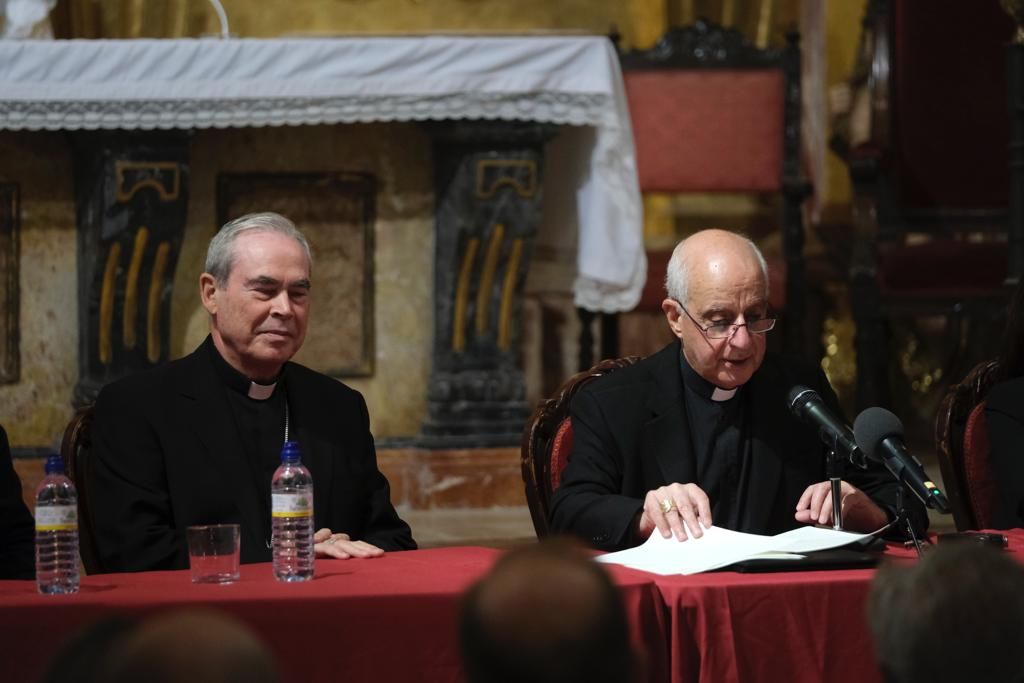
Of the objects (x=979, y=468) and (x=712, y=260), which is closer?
(x=712, y=260)

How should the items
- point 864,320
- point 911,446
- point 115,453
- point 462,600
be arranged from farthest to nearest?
point 911,446 < point 864,320 < point 115,453 < point 462,600

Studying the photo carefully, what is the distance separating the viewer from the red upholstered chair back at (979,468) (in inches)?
137

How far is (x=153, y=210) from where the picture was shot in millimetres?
6004

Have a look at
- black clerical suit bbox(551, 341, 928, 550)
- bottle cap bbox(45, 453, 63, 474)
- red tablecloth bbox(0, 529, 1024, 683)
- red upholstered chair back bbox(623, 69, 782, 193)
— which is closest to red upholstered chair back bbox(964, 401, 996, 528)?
black clerical suit bbox(551, 341, 928, 550)

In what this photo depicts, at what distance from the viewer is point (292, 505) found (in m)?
2.55

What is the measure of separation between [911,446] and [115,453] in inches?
238

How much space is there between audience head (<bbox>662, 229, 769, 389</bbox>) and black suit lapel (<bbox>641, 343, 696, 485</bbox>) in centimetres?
9

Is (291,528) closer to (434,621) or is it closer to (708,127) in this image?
(434,621)

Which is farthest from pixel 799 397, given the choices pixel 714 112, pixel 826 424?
pixel 714 112

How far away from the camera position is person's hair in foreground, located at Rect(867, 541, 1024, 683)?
1.34 meters

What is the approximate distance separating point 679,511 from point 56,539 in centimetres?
101

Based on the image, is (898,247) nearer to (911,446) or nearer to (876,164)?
(876,164)

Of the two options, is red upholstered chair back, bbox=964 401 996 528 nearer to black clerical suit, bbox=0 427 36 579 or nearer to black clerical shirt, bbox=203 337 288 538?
black clerical shirt, bbox=203 337 288 538

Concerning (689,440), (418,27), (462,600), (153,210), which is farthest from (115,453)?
(418,27)
